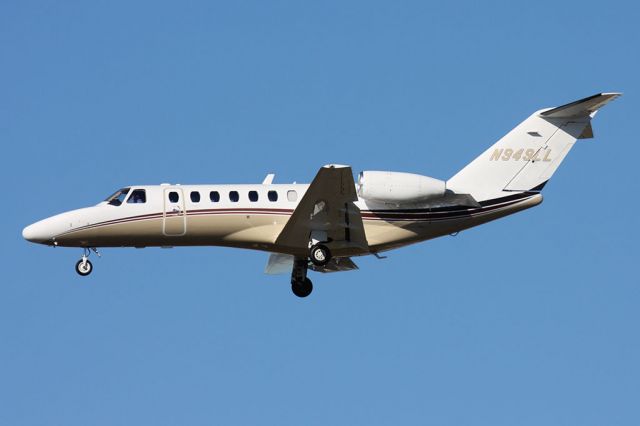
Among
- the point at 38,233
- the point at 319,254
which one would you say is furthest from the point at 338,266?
the point at 38,233

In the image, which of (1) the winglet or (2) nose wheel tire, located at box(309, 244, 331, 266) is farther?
(2) nose wheel tire, located at box(309, 244, 331, 266)

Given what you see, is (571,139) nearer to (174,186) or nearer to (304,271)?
(304,271)

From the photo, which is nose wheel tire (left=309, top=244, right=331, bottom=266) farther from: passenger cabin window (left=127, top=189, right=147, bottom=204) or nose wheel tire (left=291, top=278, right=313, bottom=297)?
passenger cabin window (left=127, top=189, right=147, bottom=204)

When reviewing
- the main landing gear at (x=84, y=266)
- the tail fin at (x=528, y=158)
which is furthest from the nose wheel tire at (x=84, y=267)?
the tail fin at (x=528, y=158)

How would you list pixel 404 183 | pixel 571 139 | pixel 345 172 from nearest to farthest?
pixel 345 172
pixel 404 183
pixel 571 139

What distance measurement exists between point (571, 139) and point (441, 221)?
4147 mm

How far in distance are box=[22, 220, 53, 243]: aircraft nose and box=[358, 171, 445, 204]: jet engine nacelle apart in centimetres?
818

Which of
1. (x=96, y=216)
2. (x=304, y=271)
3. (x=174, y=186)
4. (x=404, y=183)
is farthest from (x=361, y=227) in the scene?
(x=96, y=216)

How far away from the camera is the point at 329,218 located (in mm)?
22641

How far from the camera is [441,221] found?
78.3 feet

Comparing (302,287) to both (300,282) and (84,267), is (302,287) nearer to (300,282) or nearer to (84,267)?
(300,282)

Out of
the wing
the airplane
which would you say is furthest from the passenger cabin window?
the wing

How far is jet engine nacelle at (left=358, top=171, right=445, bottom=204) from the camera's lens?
883 inches

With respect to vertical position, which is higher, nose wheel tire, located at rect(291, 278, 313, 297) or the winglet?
the winglet
